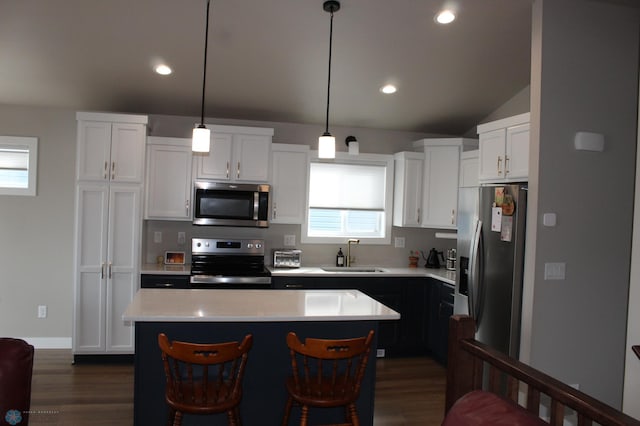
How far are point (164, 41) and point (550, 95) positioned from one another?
2878mm

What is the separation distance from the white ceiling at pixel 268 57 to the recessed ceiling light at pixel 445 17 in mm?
57

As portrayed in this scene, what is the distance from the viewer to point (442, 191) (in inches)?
192

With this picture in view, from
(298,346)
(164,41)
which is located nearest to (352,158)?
(164,41)

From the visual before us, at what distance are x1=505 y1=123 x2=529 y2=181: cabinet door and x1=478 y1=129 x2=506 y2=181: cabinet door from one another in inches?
2.7

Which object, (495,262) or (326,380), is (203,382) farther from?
(495,262)

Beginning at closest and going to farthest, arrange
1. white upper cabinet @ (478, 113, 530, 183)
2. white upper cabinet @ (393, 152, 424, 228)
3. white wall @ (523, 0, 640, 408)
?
white wall @ (523, 0, 640, 408) → white upper cabinet @ (478, 113, 530, 183) → white upper cabinet @ (393, 152, 424, 228)

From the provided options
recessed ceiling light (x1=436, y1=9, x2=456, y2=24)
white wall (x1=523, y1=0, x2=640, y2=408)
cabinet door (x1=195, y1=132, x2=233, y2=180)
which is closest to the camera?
white wall (x1=523, y1=0, x2=640, y2=408)

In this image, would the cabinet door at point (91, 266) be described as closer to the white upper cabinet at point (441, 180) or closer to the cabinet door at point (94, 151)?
the cabinet door at point (94, 151)

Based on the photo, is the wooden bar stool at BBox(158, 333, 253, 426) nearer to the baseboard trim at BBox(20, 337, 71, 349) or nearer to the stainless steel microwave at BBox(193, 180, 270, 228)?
the stainless steel microwave at BBox(193, 180, 270, 228)

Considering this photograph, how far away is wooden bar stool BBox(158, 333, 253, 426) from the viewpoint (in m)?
2.09

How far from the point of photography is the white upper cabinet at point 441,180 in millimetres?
4809

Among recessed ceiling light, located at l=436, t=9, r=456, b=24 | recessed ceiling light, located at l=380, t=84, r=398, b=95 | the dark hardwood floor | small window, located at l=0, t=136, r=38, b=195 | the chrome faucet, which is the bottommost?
the dark hardwood floor

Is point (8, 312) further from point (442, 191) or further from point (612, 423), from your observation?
point (612, 423)

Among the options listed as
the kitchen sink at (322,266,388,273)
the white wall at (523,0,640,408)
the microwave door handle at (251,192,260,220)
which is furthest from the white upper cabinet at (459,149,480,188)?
the microwave door handle at (251,192,260,220)
